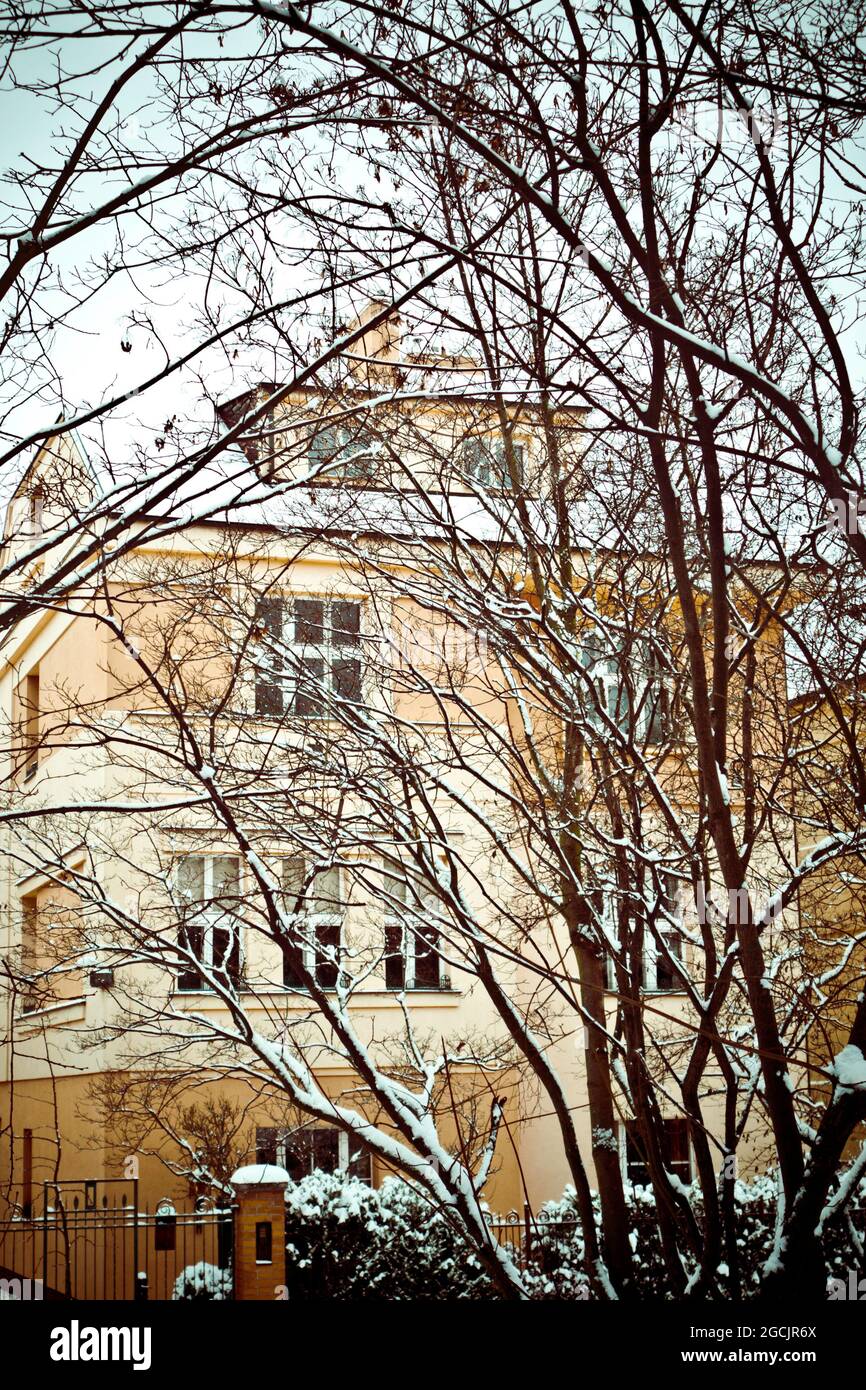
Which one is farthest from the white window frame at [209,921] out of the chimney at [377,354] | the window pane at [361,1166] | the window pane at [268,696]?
the chimney at [377,354]

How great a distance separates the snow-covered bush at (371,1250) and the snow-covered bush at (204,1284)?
0.56 m

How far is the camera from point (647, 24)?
3.95m

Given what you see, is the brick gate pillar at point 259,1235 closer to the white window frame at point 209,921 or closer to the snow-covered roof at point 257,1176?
the snow-covered roof at point 257,1176

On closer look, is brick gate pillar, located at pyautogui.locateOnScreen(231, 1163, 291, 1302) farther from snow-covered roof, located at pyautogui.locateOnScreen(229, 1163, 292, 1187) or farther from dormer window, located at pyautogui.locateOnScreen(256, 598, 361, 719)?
dormer window, located at pyautogui.locateOnScreen(256, 598, 361, 719)

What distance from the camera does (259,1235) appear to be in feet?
33.8

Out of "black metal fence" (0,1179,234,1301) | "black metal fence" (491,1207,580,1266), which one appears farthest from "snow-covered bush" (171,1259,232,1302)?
"black metal fence" (491,1207,580,1266)

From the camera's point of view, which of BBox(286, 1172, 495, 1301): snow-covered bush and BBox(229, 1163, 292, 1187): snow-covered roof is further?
BBox(286, 1172, 495, 1301): snow-covered bush

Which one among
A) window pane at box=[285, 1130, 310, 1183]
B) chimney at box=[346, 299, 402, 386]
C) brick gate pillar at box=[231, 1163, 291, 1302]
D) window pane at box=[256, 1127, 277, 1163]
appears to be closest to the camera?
chimney at box=[346, 299, 402, 386]

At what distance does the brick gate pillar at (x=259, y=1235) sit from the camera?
10250mm

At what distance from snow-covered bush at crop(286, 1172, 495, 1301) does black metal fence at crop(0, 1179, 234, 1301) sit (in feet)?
2.22

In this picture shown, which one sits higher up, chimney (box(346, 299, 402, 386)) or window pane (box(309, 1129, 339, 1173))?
chimney (box(346, 299, 402, 386))

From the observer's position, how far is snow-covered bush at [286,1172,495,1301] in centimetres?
1087
